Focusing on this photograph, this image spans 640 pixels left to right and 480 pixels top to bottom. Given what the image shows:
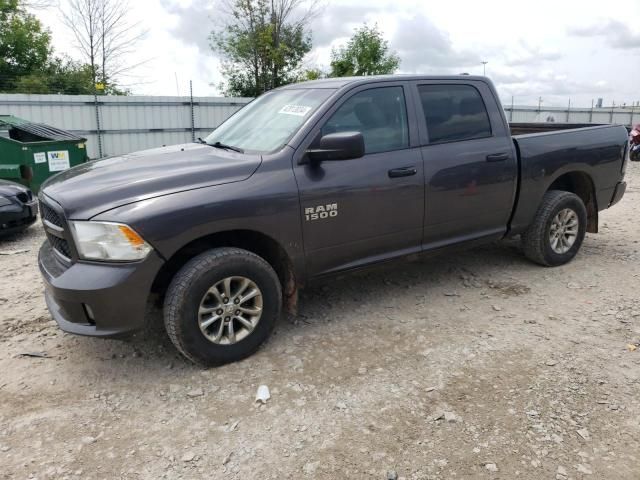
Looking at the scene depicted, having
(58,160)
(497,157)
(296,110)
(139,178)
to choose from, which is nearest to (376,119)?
(296,110)

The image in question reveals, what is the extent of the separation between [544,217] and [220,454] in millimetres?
3735

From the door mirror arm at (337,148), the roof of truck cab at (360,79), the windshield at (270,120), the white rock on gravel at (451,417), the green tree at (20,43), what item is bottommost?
the white rock on gravel at (451,417)

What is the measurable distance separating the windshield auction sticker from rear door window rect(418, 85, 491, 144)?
39.1 inches

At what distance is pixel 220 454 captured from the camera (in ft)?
8.66

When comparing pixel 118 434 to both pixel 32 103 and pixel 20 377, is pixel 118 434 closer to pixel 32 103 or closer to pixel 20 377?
pixel 20 377

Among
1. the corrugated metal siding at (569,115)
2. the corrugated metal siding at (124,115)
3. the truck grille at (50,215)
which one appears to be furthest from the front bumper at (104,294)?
the corrugated metal siding at (569,115)

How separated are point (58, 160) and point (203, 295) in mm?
7253

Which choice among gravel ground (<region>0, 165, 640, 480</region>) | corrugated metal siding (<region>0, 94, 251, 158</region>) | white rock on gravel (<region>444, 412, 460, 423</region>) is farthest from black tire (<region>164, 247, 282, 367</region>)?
corrugated metal siding (<region>0, 94, 251, 158</region>)

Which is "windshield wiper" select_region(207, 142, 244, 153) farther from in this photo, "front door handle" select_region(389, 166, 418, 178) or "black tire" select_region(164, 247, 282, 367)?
"front door handle" select_region(389, 166, 418, 178)

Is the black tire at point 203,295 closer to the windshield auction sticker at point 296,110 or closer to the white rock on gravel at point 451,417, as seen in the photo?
the windshield auction sticker at point 296,110

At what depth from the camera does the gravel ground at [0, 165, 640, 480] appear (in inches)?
102

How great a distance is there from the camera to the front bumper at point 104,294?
2963mm

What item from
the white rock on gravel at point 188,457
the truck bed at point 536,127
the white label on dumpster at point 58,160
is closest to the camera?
the white rock on gravel at point 188,457

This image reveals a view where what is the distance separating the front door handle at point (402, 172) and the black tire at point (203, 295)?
3.79 feet
